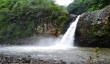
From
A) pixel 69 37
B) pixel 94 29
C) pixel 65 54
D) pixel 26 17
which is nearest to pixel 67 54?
pixel 65 54

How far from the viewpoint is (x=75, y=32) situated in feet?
74.1

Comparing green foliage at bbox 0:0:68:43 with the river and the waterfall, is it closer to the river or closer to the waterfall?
the waterfall

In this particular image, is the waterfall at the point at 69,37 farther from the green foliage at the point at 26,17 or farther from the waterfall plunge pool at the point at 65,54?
the waterfall plunge pool at the point at 65,54

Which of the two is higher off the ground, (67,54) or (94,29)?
(94,29)

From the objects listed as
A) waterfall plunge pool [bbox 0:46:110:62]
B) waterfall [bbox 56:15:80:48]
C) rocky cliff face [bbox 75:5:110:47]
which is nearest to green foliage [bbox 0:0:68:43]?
waterfall [bbox 56:15:80:48]

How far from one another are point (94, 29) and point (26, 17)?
11.0m

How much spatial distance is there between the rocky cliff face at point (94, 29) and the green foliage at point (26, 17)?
3946mm

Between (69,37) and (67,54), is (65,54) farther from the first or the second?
(69,37)

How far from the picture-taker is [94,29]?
67.2ft

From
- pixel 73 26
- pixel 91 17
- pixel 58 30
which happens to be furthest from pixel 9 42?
pixel 91 17

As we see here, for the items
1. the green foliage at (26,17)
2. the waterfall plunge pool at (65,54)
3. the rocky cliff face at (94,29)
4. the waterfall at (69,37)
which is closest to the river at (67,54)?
the waterfall plunge pool at (65,54)

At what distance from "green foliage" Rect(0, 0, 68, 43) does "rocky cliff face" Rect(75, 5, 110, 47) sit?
12.9 feet

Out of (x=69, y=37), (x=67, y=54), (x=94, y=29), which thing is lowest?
(x=67, y=54)

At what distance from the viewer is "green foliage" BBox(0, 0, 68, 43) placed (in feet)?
87.4
